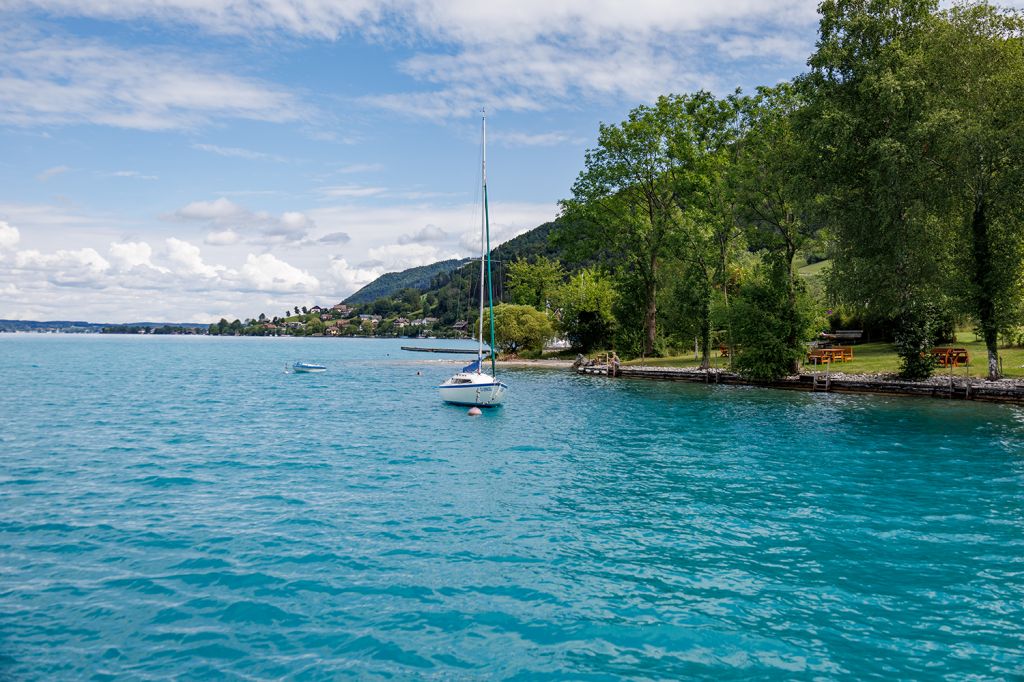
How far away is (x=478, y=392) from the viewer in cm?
4038

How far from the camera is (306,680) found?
9391 mm

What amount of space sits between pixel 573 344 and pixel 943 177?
5576 centimetres

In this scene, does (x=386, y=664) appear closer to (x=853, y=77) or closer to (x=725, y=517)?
(x=725, y=517)

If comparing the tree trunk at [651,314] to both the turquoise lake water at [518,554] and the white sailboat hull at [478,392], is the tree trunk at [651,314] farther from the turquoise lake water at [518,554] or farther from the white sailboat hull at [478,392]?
the turquoise lake water at [518,554]

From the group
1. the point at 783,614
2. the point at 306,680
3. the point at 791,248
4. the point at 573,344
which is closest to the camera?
the point at 306,680

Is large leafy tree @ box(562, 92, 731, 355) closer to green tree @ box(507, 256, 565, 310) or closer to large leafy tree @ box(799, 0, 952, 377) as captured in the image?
large leafy tree @ box(799, 0, 952, 377)

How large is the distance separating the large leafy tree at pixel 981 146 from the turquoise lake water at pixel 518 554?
9167 mm

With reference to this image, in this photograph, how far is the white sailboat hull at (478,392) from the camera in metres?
40.3

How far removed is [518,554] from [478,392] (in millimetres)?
25957

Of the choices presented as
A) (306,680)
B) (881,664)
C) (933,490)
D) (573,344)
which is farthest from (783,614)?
(573,344)

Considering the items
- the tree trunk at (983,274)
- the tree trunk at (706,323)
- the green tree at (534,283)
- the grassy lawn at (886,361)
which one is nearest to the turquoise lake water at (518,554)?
the tree trunk at (983,274)

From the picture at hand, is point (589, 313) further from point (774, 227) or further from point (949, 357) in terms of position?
point (949, 357)

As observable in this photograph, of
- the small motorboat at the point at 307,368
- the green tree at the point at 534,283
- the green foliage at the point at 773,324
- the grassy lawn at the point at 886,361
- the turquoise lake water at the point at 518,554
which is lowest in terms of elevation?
the turquoise lake water at the point at 518,554

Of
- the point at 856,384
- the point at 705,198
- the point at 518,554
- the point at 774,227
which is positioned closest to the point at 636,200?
the point at 705,198
